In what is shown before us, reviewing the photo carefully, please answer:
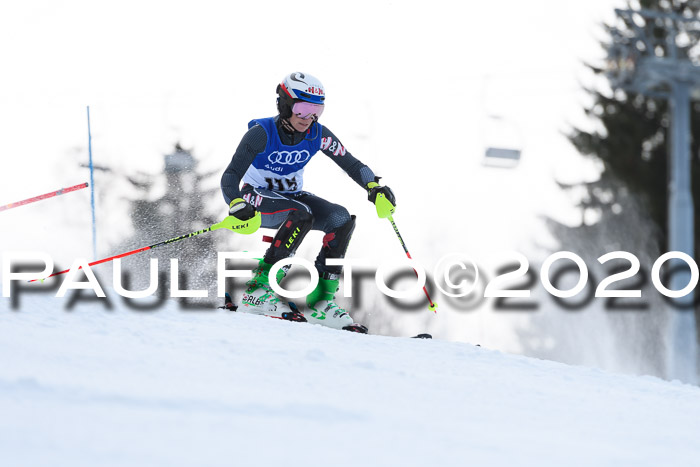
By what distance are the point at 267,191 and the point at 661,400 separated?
8.53ft

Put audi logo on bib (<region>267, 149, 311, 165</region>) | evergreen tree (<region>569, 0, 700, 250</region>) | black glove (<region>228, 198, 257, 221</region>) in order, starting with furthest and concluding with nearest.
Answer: evergreen tree (<region>569, 0, 700, 250</region>)
audi logo on bib (<region>267, 149, 311, 165</region>)
black glove (<region>228, 198, 257, 221</region>)

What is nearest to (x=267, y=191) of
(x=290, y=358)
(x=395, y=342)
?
(x=395, y=342)

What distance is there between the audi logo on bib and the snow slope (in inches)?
46.5

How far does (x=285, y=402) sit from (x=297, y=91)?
2.70m

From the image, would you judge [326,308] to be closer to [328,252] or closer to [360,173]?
[328,252]

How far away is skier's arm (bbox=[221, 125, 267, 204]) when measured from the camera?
17.3ft

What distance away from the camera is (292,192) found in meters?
5.58

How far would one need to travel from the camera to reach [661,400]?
416 cm

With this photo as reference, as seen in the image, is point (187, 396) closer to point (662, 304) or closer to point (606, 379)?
point (606, 379)

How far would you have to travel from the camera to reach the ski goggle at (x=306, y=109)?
525 cm

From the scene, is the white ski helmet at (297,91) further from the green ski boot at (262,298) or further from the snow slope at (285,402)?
the snow slope at (285,402)

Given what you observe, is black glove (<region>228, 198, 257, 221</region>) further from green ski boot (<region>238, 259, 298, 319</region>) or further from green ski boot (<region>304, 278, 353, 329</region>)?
green ski boot (<region>304, 278, 353, 329</region>)

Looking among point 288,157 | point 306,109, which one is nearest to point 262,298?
point 288,157

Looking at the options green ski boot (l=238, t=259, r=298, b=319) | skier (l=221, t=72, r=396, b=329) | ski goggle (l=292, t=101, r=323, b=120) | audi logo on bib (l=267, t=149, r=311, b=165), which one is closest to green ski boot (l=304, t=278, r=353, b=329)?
skier (l=221, t=72, r=396, b=329)
